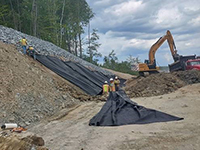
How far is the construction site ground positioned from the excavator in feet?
6.21

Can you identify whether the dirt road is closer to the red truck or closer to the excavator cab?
the red truck

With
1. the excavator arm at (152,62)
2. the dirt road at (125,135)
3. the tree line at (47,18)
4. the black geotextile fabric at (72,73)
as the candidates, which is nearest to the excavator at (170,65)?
the excavator arm at (152,62)

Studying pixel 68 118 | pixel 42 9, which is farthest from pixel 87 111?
pixel 42 9

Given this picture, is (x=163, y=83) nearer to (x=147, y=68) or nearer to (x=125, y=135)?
(x=147, y=68)

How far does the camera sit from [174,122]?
6055 millimetres

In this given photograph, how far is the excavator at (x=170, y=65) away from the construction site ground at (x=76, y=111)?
1.89 metres

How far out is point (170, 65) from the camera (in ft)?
59.1

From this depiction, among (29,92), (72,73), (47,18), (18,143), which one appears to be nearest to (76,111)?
(29,92)

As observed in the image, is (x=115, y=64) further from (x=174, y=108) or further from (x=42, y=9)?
(x=174, y=108)

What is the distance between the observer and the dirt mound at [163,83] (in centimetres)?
1299

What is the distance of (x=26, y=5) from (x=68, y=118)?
25.3 meters

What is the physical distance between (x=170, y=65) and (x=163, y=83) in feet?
15.6

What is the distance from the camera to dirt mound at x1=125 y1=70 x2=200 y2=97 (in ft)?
42.6

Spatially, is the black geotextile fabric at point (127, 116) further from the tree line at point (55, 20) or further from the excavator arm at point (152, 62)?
the tree line at point (55, 20)
